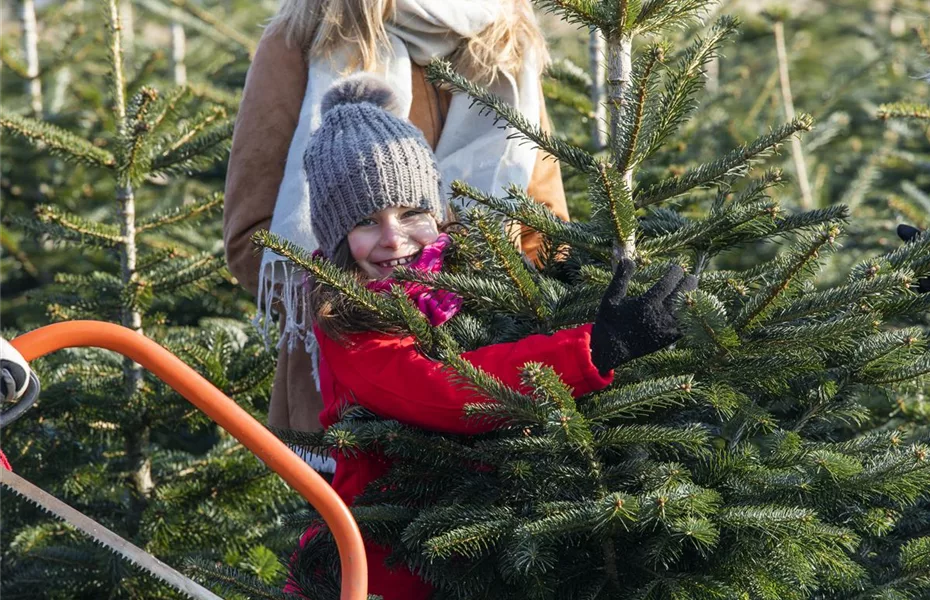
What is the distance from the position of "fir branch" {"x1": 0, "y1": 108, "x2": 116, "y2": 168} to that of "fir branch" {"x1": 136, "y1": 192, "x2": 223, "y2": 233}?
0.23 m

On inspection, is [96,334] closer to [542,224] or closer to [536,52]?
[542,224]

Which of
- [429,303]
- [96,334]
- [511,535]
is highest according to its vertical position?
[96,334]

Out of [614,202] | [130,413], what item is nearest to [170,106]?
[130,413]

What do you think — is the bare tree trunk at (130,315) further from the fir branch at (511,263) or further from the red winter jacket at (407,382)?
the fir branch at (511,263)

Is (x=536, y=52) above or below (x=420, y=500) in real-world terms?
above

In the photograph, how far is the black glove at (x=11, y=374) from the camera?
6.30 ft

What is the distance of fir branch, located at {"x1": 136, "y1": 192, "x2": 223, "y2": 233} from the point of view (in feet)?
13.4

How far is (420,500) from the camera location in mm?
2479

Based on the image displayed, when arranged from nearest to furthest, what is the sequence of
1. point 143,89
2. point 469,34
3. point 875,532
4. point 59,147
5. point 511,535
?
point 511,535, point 875,532, point 469,34, point 143,89, point 59,147

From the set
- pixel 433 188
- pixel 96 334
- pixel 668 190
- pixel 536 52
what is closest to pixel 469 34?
pixel 536 52

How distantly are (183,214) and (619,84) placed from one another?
2072mm

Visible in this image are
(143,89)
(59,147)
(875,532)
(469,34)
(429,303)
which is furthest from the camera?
(59,147)

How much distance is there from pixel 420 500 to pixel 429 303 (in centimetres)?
42

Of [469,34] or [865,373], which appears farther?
[469,34]
